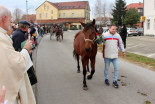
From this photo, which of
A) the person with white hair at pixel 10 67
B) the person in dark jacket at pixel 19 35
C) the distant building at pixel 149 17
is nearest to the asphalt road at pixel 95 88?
the person in dark jacket at pixel 19 35

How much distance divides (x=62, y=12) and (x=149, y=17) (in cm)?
5509

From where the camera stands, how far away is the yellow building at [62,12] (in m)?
75.8

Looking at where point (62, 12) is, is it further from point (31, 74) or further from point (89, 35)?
point (31, 74)

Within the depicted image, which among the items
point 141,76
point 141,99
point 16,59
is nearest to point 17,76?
point 16,59

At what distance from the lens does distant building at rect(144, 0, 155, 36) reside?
26.6m

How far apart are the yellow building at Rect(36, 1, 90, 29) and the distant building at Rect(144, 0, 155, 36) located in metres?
47.9

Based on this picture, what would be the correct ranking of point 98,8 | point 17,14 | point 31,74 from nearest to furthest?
point 31,74
point 98,8
point 17,14

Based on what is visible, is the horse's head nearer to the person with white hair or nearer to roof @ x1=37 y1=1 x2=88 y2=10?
the person with white hair

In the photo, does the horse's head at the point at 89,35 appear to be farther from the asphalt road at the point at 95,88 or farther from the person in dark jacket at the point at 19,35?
the person in dark jacket at the point at 19,35

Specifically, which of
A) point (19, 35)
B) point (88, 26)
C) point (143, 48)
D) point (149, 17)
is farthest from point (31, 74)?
point (149, 17)

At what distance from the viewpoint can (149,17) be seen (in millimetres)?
27656

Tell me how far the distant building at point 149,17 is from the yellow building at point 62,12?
157 ft

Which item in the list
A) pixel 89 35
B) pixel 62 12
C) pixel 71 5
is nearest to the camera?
pixel 89 35

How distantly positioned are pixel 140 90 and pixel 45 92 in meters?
2.79
